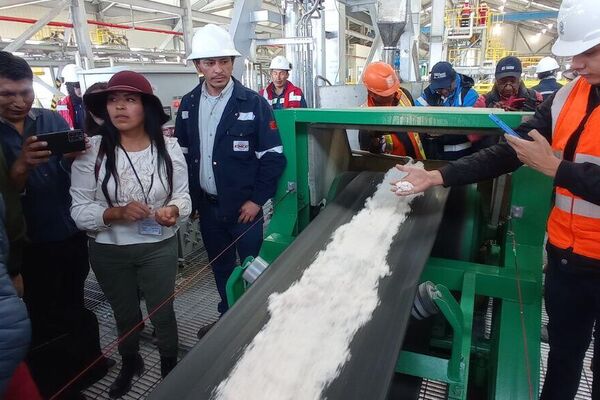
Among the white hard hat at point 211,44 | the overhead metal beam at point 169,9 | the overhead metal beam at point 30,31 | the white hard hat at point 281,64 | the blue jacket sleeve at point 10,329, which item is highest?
the overhead metal beam at point 169,9

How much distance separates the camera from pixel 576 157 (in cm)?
121

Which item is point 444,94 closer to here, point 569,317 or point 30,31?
point 569,317

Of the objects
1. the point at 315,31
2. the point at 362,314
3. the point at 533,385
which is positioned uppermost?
the point at 315,31

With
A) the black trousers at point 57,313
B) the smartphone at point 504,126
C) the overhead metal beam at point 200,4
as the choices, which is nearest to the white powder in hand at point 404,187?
the smartphone at point 504,126

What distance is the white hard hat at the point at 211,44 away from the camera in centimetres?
195

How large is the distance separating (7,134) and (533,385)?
209 cm

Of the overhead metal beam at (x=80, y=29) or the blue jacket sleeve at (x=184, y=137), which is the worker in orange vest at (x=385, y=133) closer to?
the blue jacket sleeve at (x=184, y=137)

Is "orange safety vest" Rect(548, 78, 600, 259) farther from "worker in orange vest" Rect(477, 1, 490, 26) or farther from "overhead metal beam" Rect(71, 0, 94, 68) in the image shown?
"worker in orange vest" Rect(477, 1, 490, 26)

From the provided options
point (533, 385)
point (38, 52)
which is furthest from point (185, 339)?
point (38, 52)

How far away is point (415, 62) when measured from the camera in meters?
4.64

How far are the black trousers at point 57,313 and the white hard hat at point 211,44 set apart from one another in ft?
3.40

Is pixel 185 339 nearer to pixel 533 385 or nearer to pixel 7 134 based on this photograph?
pixel 7 134

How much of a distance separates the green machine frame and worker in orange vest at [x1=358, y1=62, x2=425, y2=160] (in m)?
0.74

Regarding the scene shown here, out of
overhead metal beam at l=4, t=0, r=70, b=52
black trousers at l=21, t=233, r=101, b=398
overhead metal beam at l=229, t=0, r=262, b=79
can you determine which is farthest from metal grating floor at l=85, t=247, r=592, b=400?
overhead metal beam at l=4, t=0, r=70, b=52
